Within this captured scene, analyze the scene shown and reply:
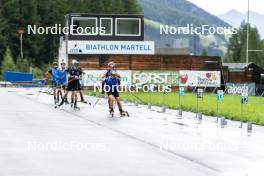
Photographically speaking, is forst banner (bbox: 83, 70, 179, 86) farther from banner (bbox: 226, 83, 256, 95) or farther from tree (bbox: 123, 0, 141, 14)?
tree (bbox: 123, 0, 141, 14)

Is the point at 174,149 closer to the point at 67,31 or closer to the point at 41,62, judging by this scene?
the point at 67,31

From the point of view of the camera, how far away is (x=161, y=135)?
19062 mm

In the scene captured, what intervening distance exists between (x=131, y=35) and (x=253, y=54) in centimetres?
9694

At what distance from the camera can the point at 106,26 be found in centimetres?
6731

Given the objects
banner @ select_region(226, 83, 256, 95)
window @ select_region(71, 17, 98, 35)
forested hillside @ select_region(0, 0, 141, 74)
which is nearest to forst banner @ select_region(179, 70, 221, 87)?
banner @ select_region(226, 83, 256, 95)

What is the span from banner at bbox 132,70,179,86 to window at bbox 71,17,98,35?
8.99m

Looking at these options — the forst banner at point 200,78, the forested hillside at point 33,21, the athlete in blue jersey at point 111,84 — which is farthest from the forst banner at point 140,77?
the forested hillside at point 33,21

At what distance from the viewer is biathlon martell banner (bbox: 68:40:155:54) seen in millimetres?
62469

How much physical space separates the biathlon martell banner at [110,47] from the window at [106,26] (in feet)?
6.25

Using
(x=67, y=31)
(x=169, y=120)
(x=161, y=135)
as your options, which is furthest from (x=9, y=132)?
(x=67, y=31)

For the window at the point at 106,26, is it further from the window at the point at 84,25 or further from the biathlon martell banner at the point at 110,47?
the biathlon martell banner at the point at 110,47

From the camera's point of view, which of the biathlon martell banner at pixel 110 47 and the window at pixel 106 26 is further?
the window at pixel 106 26

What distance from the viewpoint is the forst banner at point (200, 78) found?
5862cm

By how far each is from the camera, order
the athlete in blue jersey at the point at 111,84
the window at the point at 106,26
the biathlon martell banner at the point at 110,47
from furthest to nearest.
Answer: the window at the point at 106,26 < the biathlon martell banner at the point at 110,47 < the athlete in blue jersey at the point at 111,84
